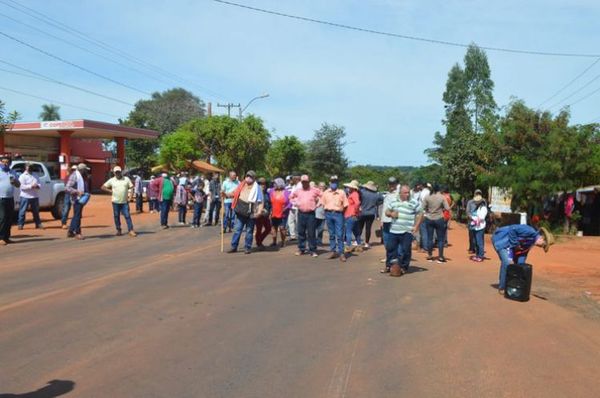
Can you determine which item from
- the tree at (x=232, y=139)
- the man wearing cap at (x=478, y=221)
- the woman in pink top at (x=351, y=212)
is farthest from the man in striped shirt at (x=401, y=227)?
the tree at (x=232, y=139)

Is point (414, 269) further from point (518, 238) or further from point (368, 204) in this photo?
point (368, 204)

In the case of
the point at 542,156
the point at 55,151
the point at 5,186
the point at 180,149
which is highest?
the point at 180,149

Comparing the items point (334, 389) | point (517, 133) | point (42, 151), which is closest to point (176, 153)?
point (42, 151)

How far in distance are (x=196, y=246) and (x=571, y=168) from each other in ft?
45.6

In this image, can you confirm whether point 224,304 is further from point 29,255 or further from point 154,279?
point 29,255

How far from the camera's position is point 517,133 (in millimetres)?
23125

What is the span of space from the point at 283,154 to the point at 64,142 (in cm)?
2118

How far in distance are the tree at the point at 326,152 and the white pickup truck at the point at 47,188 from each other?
45737 mm

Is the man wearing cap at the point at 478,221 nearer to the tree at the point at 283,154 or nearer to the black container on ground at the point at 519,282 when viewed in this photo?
the black container on ground at the point at 519,282

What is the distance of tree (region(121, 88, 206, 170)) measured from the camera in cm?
6531

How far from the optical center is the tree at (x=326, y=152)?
65.0 metres

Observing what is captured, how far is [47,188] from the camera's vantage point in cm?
1927

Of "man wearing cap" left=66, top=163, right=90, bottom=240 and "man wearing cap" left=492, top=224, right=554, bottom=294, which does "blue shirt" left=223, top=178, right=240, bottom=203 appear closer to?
"man wearing cap" left=66, top=163, right=90, bottom=240

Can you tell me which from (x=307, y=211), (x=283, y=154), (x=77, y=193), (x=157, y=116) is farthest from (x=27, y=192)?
(x=157, y=116)
